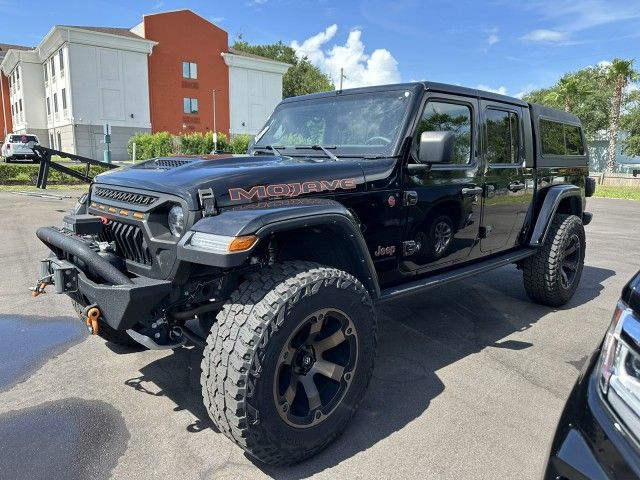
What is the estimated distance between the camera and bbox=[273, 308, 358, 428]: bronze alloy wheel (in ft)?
8.05

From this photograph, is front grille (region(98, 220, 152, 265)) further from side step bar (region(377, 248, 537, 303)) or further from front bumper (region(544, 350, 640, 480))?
front bumper (region(544, 350, 640, 480))

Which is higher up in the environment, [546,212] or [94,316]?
[546,212]

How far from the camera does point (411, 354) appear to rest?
3861mm

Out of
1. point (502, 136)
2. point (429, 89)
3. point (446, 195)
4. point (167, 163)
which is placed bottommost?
A: point (446, 195)

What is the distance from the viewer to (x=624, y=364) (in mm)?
1470

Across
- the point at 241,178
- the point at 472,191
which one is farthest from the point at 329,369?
the point at 472,191

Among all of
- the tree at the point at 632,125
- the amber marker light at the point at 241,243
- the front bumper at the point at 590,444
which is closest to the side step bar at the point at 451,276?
the amber marker light at the point at 241,243

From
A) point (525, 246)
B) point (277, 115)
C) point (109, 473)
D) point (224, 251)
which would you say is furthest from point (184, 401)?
point (525, 246)

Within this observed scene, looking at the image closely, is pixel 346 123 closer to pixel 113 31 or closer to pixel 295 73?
pixel 113 31

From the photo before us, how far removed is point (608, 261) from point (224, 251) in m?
7.34

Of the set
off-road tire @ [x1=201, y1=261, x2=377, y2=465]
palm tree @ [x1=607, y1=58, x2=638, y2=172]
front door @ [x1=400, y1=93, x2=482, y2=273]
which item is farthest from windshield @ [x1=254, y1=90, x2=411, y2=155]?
palm tree @ [x1=607, y1=58, x2=638, y2=172]

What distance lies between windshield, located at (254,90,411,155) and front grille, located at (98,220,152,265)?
1495mm

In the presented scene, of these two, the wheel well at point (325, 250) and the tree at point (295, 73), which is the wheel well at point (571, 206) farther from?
the tree at point (295, 73)

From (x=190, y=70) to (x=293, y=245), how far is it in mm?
39320
